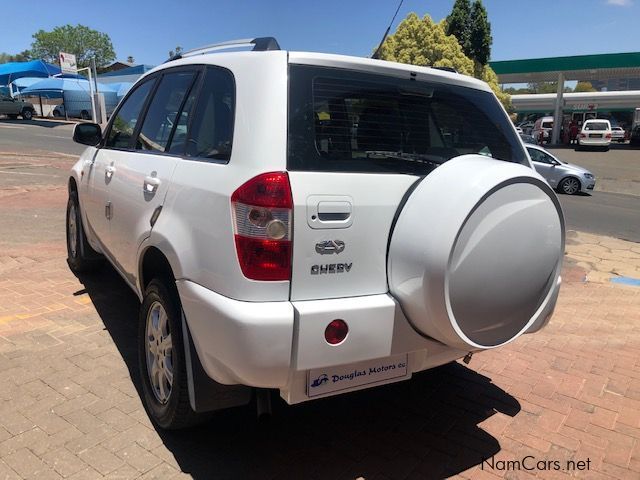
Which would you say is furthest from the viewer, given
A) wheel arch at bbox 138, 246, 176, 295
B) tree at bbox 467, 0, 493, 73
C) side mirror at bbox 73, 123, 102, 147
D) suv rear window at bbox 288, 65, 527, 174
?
tree at bbox 467, 0, 493, 73

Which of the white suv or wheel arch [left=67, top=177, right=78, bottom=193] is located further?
wheel arch [left=67, top=177, right=78, bottom=193]

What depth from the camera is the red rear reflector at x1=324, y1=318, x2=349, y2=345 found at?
220cm

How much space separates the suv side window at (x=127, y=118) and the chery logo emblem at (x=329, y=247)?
7.00 ft

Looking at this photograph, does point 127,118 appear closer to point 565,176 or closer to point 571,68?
point 565,176

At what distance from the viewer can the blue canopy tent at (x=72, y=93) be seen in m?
35.9

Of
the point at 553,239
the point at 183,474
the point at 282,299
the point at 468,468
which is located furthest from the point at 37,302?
the point at 553,239

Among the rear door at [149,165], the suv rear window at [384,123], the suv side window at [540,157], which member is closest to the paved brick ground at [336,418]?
the rear door at [149,165]

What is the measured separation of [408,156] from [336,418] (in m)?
1.59

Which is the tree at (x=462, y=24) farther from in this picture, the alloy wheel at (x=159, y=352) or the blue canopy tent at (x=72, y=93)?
the alloy wheel at (x=159, y=352)

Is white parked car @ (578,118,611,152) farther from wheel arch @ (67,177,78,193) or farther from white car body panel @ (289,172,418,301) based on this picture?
white car body panel @ (289,172,418,301)

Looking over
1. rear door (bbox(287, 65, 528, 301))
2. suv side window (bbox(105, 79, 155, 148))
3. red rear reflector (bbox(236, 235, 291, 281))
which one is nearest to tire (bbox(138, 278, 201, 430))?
red rear reflector (bbox(236, 235, 291, 281))

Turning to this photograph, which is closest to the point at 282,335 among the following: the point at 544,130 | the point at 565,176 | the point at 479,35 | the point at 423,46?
the point at 565,176

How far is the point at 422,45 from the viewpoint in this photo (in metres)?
26.2

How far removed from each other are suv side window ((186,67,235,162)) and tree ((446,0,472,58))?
95.6 feet
